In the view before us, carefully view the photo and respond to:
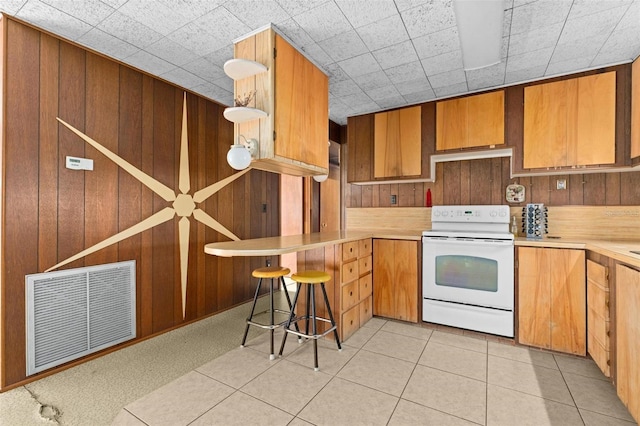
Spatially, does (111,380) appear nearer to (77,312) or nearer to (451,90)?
(77,312)

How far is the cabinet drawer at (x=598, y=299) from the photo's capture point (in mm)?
2062

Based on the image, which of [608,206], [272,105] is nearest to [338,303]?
[272,105]

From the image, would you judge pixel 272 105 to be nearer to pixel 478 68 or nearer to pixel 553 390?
pixel 478 68

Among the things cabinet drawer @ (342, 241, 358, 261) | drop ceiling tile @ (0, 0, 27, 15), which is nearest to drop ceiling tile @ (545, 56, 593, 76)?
cabinet drawer @ (342, 241, 358, 261)

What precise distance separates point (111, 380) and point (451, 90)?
4.05m

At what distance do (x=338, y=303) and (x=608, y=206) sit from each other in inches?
109

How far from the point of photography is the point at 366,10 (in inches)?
78.5

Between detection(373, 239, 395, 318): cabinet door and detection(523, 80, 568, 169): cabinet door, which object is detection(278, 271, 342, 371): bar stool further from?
detection(523, 80, 568, 169): cabinet door

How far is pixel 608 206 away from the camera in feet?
9.41

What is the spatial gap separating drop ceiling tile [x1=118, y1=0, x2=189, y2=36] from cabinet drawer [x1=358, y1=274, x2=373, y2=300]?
8.84ft

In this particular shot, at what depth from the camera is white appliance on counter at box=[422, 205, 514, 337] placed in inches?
107

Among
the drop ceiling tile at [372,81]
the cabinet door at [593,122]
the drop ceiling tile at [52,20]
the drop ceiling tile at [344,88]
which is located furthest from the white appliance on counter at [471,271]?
the drop ceiling tile at [52,20]

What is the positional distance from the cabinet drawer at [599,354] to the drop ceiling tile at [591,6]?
2.28 meters

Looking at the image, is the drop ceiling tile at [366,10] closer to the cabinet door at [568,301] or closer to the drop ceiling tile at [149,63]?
the drop ceiling tile at [149,63]
